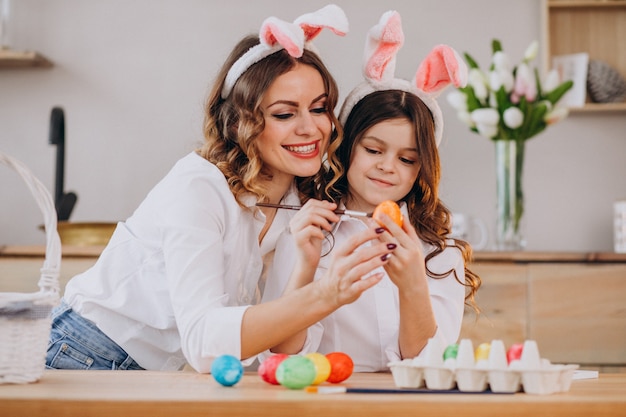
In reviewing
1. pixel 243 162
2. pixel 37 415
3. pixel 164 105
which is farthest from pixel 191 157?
pixel 164 105

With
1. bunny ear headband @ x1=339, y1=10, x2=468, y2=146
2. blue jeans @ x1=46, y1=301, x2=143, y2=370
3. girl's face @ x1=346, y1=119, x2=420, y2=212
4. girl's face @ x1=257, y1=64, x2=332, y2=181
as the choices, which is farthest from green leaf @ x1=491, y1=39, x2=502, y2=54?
blue jeans @ x1=46, y1=301, x2=143, y2=370

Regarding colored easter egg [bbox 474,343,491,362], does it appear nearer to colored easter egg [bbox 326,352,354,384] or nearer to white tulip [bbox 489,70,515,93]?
colored easter egg [bbox 326,352,354,384]

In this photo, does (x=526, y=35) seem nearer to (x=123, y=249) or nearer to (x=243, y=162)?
(x=243, y=162)

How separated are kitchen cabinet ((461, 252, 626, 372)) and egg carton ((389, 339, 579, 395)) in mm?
1614

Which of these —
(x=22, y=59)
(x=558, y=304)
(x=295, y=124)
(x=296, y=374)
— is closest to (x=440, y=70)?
(x=295, y=124)

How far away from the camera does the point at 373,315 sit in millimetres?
1795

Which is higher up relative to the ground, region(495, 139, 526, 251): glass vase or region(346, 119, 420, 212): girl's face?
region(346, 119, 420, 212): girl's face

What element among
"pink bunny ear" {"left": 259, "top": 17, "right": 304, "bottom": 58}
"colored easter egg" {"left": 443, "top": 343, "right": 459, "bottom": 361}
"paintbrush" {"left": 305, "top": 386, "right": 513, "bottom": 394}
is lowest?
"paintbrush" {"left": 305, "top": 386, "right": 513, "bottom": 394}

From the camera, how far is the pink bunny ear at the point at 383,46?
5.87ft

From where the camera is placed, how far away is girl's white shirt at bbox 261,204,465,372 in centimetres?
175

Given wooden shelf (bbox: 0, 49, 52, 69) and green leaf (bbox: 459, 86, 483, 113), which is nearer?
green leaf (bbox: 459, 86, 483, 113)

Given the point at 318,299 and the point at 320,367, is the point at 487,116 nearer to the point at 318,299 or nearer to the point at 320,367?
the point at 318,299

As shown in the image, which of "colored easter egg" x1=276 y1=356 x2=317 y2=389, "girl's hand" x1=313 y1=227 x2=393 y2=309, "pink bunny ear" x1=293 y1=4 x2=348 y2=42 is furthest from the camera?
"pink bunny ear" x1=293 y1=4 x2=348 y2=42

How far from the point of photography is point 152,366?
169cm
